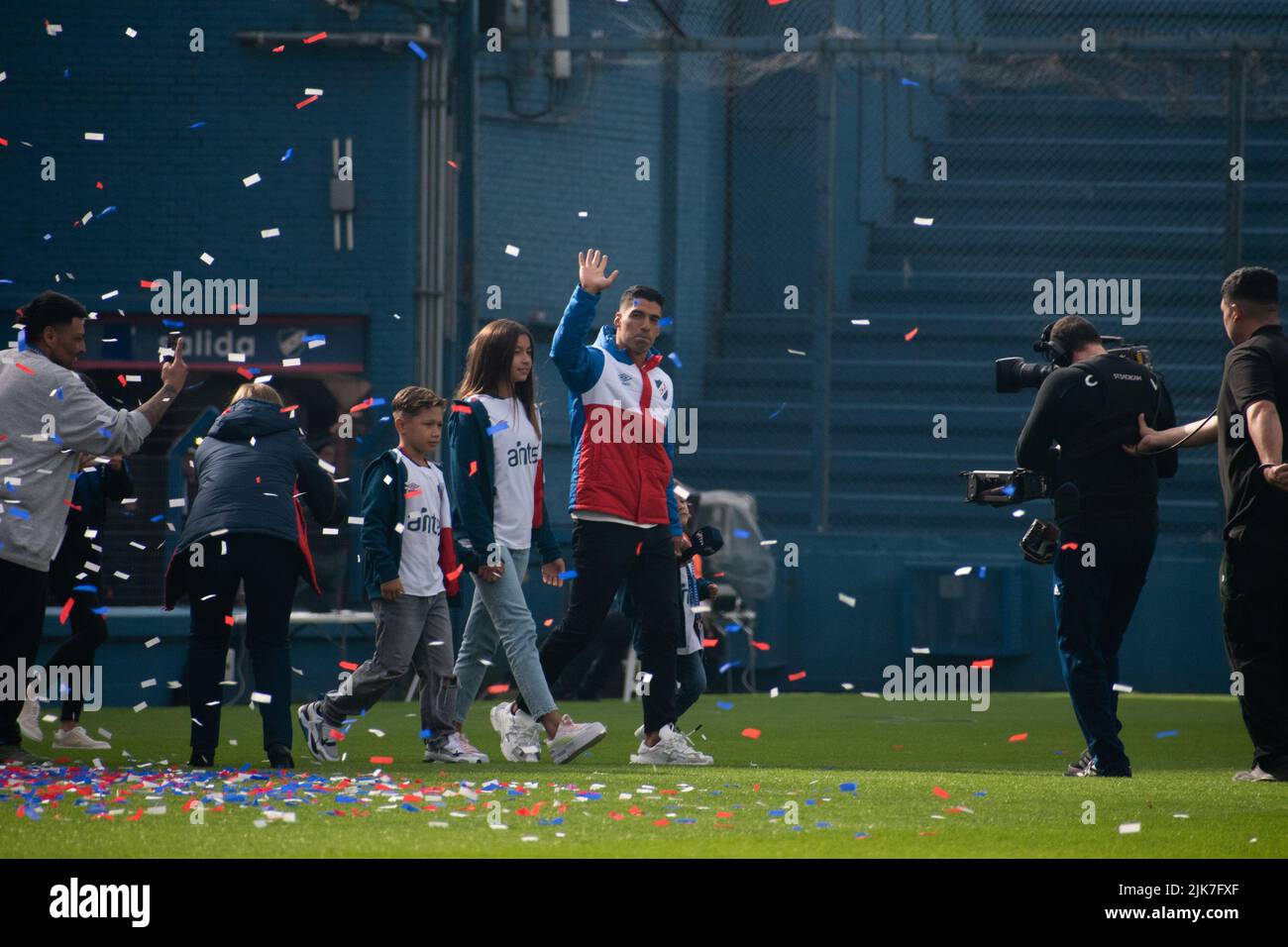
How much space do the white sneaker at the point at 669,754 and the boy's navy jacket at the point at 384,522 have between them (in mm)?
1077

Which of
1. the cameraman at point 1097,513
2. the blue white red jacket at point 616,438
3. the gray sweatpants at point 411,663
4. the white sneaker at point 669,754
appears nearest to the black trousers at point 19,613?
the gray sweatpants at point 411,663

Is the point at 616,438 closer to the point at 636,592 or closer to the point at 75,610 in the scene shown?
the point at 636,592

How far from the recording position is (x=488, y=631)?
9055mm

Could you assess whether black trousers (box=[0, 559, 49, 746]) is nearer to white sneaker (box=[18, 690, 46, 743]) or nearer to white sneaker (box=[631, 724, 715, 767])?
white sneaker (box=[18, 690, 46, 743])

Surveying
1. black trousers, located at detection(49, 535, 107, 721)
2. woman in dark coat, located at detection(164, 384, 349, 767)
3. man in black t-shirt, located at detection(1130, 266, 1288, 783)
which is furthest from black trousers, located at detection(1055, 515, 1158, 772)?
black trousers, located at detection(49, 535, 107, 721)

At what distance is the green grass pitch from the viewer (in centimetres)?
581

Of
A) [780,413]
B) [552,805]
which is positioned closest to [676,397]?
[780,413]

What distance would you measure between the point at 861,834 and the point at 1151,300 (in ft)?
36.5

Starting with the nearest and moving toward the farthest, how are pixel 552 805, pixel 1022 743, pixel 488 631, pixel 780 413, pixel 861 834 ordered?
pixel 861 834
pixel 552 805
pixel 488 631
pixel 1022 743
pixel 780 413

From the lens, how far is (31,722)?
10.1m

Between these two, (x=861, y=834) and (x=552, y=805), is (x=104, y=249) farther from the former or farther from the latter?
(x=861, y=834)

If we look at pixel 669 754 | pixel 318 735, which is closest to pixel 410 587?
pixel 318 735

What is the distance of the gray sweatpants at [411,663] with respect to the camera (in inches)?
346

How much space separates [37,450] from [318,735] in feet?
5.72
